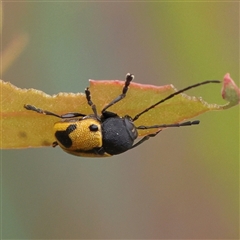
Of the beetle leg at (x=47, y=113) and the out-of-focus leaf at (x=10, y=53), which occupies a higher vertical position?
the out-of-focus leaf at (x=10, y=53)

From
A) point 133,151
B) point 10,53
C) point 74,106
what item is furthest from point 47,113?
point 133,151

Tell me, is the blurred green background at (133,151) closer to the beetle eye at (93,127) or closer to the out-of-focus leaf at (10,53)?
the out-of-focus leaf at (10,53)

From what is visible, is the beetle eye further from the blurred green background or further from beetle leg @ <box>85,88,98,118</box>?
the blurred green background

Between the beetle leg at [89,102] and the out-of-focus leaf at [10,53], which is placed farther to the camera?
the out-of-focus leaf at [10,53]

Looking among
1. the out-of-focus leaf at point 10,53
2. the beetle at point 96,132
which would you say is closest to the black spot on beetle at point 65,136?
the beetle at point 96,132

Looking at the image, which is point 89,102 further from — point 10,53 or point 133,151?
point 133,151

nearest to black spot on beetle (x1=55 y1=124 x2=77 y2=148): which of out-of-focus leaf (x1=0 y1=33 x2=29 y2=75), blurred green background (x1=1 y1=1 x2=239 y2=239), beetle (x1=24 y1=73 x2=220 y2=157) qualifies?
beetle (x1=24 y1=73 x2=220 y2=157)

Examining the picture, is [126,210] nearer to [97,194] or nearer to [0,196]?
[97,194]
